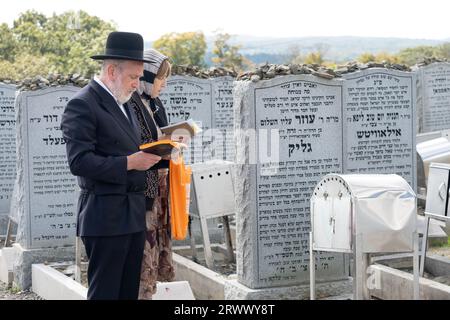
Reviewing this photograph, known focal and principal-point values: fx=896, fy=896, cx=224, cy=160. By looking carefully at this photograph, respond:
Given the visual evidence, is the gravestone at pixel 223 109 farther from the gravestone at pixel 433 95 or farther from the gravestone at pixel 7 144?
the gravestone at pixel 433 95

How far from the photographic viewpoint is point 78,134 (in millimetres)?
5031

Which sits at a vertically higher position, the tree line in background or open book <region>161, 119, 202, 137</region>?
the tree line in background

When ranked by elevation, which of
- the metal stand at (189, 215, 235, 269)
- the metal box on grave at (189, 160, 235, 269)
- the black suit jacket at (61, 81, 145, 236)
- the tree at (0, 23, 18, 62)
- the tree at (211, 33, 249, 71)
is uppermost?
the tree at (211, 33, 249, 71)

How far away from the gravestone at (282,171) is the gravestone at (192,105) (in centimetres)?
328

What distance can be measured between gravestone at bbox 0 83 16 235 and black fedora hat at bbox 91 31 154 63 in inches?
278

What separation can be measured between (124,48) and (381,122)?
16.0 feet

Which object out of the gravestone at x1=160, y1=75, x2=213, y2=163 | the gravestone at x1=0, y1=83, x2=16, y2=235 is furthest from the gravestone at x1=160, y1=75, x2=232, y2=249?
the gravestone at x1=0, y1=83, x2=16, y2=235

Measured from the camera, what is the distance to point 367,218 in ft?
19.2

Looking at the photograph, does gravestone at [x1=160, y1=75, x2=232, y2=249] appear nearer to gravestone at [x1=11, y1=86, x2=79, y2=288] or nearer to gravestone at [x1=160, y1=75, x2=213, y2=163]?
gravestone at [x1=160, y1=75, x2=213, y2=163]

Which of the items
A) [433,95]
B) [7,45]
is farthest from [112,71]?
[7,45]

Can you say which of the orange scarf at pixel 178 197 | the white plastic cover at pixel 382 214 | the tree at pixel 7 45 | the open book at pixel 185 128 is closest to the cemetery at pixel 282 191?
the white plastic cover at pixel 382 214

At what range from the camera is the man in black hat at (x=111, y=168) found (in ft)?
16.6

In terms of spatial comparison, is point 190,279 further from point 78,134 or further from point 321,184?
point 78,134

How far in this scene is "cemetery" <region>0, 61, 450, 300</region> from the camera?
6.14 m
